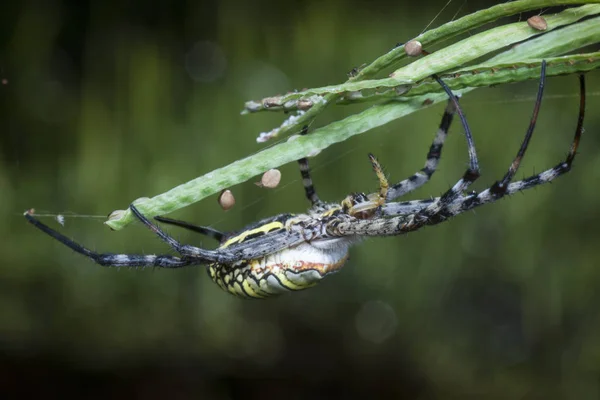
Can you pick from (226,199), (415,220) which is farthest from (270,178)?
(415,220)

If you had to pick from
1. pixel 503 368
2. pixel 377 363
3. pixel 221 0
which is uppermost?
pixel 221 0

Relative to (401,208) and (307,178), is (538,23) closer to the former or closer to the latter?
(401,208)

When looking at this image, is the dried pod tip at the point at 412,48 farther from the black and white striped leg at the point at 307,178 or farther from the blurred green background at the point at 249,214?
the blurred green background at the point at 249,214

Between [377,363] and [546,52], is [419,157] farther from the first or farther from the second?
[546,52]

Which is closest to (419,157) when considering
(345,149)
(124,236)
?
(345,149)

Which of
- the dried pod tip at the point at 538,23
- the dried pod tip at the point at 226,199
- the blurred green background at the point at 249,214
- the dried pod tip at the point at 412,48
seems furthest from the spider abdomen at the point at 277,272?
the blurred green background at the point at 249,214

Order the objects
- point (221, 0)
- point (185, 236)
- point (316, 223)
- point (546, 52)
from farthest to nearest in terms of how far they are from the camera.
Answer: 1. point (221, 0)
2. point (185, 236)
3. point (316, 223)
4. point (546, 52)
